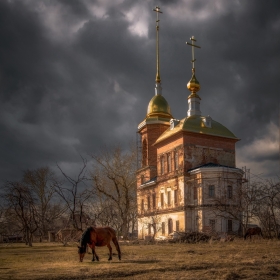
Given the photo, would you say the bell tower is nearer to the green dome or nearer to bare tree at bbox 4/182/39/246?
the green dome

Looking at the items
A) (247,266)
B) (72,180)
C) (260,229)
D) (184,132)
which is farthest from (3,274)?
(184,132)

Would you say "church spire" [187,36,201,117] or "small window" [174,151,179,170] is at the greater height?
"church spire" [187,36,201,117]

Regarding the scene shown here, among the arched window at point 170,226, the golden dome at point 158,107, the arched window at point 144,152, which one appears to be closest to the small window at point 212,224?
the arched window at point 170,226

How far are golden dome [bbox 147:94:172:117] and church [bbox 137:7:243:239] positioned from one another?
0.20m

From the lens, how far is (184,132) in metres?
38.7

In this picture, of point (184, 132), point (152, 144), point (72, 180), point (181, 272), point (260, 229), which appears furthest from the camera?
point (152, 144)

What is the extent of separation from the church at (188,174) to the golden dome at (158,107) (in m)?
0.20

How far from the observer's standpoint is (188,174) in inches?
1487

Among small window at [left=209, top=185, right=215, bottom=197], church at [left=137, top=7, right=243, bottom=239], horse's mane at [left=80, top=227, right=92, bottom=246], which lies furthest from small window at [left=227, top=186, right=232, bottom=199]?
horse's mane at [left=80, top=227, right=92, bottom=246]

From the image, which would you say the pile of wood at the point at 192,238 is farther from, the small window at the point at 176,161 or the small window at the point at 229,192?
the small window at the point at 176,161

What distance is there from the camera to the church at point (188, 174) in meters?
35.6

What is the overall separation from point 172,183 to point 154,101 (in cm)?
1342

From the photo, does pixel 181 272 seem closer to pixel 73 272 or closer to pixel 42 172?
pixel 73 272

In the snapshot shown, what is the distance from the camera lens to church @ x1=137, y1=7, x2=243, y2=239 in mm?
35594
